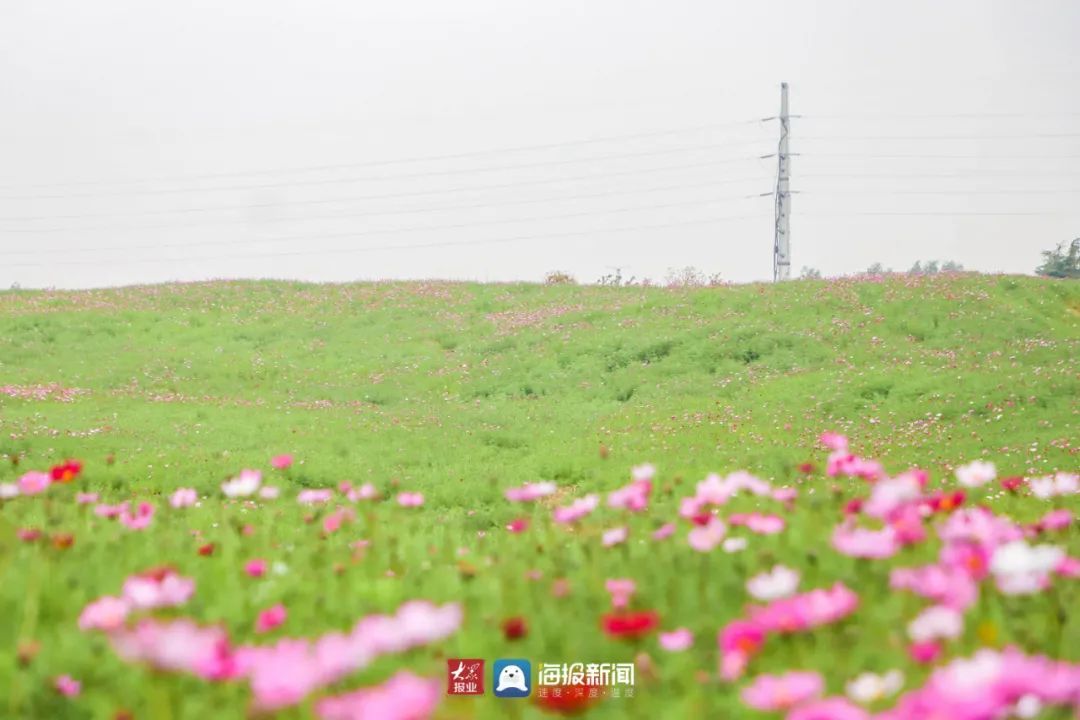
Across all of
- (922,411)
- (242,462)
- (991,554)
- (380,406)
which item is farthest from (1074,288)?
(991,554)

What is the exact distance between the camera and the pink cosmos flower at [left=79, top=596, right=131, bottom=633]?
2.48 m

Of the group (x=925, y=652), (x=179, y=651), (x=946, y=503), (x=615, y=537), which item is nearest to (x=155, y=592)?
(x=179, y=651)

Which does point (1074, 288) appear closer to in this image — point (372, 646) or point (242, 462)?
point (242, 462)

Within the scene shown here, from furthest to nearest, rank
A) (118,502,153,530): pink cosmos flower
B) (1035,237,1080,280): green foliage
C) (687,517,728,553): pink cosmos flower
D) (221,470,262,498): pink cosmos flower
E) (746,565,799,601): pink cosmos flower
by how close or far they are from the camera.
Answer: (1035,237,1080,280): green foliage < (118,502,153,530): pink cosmos flower < (221,470,262,498): pink cosmos flower < (687,517,728,553): pink cosmos flower < (746,565,799,601): pink cosmos flower

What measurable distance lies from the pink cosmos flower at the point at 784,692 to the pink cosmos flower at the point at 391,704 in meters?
0.67

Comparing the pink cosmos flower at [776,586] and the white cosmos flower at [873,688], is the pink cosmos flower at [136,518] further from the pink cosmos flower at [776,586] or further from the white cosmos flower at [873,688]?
the white cosmos flower at [873,688]

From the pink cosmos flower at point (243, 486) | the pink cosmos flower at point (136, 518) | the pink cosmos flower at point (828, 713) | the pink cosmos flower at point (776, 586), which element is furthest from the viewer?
the pink cosmos flower at point (136, 518)

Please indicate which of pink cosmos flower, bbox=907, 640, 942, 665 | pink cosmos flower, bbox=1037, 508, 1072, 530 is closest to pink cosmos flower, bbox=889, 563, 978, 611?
pink cosmos flower, bbox=907, 640, 942, 665

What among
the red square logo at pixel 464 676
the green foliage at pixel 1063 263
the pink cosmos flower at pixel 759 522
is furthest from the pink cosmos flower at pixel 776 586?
the green foliage at pixel 1063 263

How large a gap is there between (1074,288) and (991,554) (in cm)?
2648

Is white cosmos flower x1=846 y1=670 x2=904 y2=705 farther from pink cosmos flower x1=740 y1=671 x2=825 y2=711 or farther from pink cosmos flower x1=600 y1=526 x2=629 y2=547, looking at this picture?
pink cosmos flower x1=600 y1=526 x2=629 y2=547

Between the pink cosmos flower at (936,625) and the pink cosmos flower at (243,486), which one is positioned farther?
the pink cosmos flower at (243,486)

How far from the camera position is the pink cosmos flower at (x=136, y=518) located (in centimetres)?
374

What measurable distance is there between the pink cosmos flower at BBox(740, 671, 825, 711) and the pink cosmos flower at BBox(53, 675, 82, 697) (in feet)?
5.81
